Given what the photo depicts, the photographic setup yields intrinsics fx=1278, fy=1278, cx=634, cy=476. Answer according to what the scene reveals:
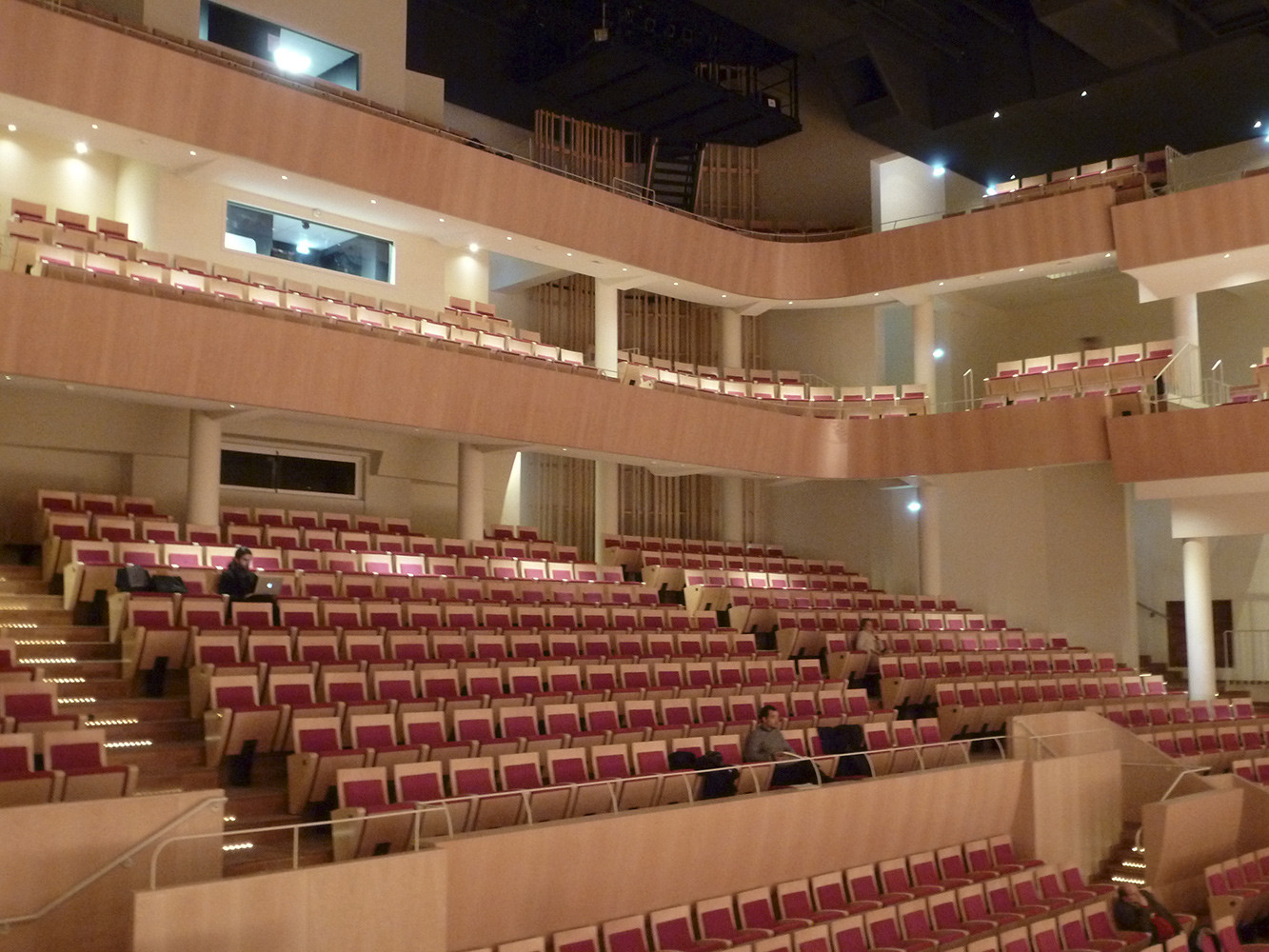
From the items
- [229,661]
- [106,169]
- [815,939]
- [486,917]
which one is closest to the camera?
[486,917]

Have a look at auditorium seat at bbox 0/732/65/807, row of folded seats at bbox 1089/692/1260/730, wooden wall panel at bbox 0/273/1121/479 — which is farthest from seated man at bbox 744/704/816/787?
wooden wall panel at bbox 0/273/1121/479

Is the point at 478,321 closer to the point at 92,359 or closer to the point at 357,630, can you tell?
the point at 92,359

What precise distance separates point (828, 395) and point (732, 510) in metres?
1.67

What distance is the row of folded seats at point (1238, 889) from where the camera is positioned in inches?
245

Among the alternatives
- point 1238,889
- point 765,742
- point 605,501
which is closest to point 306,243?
point 605,501

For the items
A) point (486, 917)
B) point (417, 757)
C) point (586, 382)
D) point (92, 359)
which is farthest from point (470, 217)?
point (486, 917)

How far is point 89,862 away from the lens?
3939mm

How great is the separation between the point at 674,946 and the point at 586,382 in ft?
19.2

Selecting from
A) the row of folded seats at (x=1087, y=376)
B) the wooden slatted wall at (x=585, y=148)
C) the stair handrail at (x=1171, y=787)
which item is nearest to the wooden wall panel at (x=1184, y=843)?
the stair handrail at (x=1171, y=787)

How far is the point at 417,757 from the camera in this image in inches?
207

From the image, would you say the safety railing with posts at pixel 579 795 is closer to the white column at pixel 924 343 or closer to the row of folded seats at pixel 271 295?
the row of folded seats at pixel 271 295

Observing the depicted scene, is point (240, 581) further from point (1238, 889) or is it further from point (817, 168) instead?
point (817, 168)

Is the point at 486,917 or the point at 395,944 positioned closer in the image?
the point at 395,944

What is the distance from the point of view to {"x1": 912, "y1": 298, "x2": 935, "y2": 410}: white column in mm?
12289
